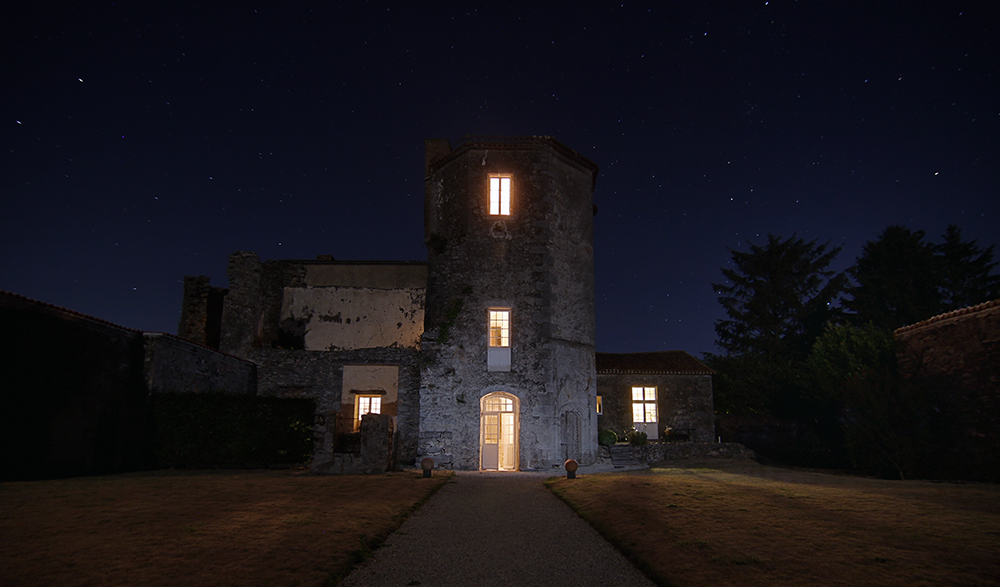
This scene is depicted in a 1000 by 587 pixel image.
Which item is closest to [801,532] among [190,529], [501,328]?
[190,529]

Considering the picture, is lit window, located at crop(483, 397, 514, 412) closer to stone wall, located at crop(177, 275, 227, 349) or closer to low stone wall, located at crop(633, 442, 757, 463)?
low stone wall, located at crop(633, 442, 757, 463)

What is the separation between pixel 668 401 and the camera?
2352 cm

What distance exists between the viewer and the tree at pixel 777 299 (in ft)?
114

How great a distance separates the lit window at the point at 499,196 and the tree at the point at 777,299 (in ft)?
75.7

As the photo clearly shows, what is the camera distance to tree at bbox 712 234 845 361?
1368 inches

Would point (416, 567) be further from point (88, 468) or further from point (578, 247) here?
point (578, 247)

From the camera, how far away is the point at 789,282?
3712cm

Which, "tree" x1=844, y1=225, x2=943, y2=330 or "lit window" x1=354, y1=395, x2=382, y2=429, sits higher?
"tree" x1=844, y1=225, x2=943, y2=330

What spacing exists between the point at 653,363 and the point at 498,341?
994cm

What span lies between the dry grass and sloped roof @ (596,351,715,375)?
47.4 ft

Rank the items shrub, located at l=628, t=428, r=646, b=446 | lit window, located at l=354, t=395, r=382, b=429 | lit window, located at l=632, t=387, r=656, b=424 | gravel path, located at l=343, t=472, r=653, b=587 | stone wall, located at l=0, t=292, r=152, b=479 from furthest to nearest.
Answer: lit window, located at l=632, t=387, r=656, b=424 → lit window, located at l=354, t=395, r=382, b=429 → shrub, located at l=628, t=428, r=646, b=446 → stone wall, located at l=0, t=292, r=152, b=479 → gravel path, located at l=343, t=472, r=653, b=587

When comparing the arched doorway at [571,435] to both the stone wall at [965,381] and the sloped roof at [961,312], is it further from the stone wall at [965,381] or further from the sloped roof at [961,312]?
the sloped roof at [961,312]

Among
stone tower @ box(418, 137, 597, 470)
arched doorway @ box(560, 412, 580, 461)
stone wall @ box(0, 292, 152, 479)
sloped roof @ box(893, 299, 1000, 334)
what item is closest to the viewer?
stone wall @ box(0, 292, 152, 479)

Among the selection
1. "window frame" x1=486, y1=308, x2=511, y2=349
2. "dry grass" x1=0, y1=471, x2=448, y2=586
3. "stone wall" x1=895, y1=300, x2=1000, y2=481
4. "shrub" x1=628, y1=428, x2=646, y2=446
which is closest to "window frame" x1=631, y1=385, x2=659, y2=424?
"shrub" x1=628, y1=428, x2=646, y2=446
